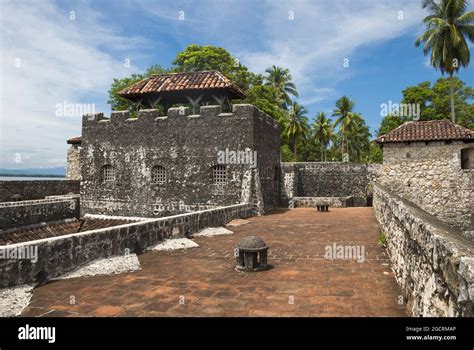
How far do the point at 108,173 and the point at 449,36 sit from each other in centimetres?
2733

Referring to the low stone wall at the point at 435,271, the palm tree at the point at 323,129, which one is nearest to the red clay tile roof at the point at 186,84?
the low stone wall at the point at 435,271

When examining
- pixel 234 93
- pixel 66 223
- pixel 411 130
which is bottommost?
pixel 66 223

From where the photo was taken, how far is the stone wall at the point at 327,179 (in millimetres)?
24752

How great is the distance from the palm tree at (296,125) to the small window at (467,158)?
1074 inches

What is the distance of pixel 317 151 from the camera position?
179 ft

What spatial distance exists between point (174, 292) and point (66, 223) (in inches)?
404

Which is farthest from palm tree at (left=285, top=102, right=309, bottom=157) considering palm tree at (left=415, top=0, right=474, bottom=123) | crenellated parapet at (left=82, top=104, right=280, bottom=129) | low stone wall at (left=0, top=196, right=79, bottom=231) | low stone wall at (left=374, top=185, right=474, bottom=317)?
low stone wall at (left=374, top=185, right=474, bottom=317)

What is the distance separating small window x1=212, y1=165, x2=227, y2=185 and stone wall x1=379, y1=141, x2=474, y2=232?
7.99 meters

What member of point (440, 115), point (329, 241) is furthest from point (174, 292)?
point (440, 115)

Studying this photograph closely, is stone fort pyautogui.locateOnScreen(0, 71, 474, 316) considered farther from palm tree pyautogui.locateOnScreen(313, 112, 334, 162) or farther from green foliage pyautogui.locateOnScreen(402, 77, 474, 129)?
palm tree pyautogui.locateOnScreen(313, 112, 334, 162)

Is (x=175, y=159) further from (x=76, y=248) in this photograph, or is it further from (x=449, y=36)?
(x=449, y=36)

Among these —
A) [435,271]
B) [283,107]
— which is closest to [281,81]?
[283,107]
